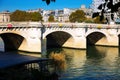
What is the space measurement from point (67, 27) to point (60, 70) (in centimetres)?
2072

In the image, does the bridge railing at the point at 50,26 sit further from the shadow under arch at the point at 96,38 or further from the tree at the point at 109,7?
the tree at the point at 109,7

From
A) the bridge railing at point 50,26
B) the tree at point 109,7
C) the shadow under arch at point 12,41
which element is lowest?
the shadow under arch at point 12,41

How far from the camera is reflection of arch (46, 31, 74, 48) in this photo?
1752 inches

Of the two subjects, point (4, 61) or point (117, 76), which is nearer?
point (4, 61)

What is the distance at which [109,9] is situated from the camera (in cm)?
388

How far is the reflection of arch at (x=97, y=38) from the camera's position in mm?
48106

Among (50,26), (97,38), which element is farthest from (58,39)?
(97,38)

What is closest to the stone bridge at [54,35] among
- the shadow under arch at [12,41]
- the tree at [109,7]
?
the shadow under arch at [12,41]

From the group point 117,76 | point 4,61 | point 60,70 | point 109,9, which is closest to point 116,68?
point 117,76

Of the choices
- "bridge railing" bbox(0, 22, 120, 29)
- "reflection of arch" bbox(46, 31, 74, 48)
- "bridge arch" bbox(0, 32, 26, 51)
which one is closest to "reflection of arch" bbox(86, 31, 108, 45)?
"bridge railing" bbox(0, 22, 120, 29)

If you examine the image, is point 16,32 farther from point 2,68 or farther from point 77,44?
point 2,68

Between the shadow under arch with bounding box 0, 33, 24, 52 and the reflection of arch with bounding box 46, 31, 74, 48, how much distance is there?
24.3 ft

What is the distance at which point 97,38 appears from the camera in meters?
49.2

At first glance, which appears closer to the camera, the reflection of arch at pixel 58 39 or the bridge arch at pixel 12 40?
the bridge arch at pixel 12 40
